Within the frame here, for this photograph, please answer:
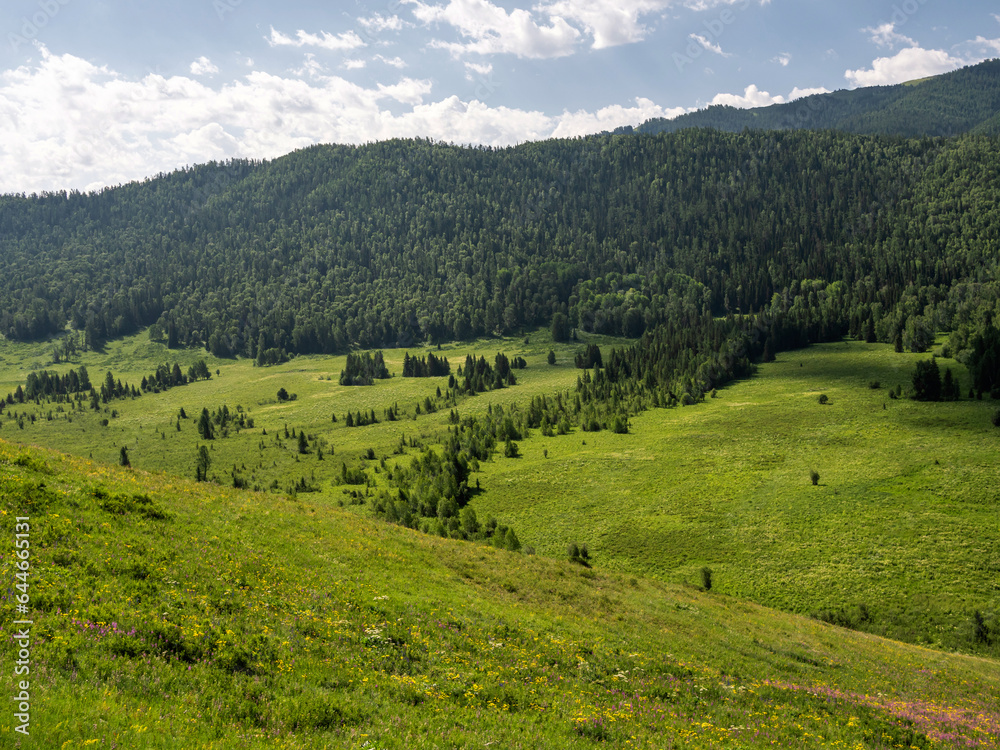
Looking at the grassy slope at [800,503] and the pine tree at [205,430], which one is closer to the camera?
the grassy slope at [800,503]

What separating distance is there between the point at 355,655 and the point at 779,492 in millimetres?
92185

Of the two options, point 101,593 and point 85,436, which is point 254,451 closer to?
point 85,436

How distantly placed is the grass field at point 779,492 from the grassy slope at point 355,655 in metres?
29.3

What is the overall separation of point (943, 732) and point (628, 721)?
15386 millimetres

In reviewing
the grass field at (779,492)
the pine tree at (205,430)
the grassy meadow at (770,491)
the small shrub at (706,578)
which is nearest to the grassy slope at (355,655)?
the grassy meadow at (770,491)

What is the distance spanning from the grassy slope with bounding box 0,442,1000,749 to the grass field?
29.3m

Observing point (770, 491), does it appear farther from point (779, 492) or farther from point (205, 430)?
point (205, 430)

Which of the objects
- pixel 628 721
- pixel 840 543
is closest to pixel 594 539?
pixel 840 543

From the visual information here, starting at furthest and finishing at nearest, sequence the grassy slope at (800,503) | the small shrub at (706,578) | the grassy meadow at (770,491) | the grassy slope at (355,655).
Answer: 1. the small shrub at (706,578)
2. the grassy slope at (800,503)
3. the grassy meadow at (770,491)
4. the grassy slope at (355,655)

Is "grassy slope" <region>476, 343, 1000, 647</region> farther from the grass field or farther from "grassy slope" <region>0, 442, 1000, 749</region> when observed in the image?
"grassy slope" <region>0, 442, 1000, 749</region>

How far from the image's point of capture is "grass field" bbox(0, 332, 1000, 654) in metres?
65.4

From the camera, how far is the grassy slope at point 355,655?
1338 cm

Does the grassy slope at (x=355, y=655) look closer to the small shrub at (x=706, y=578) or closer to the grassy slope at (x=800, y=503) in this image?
the small shrub at (x=706, y=578)

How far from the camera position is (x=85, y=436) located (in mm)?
184750
